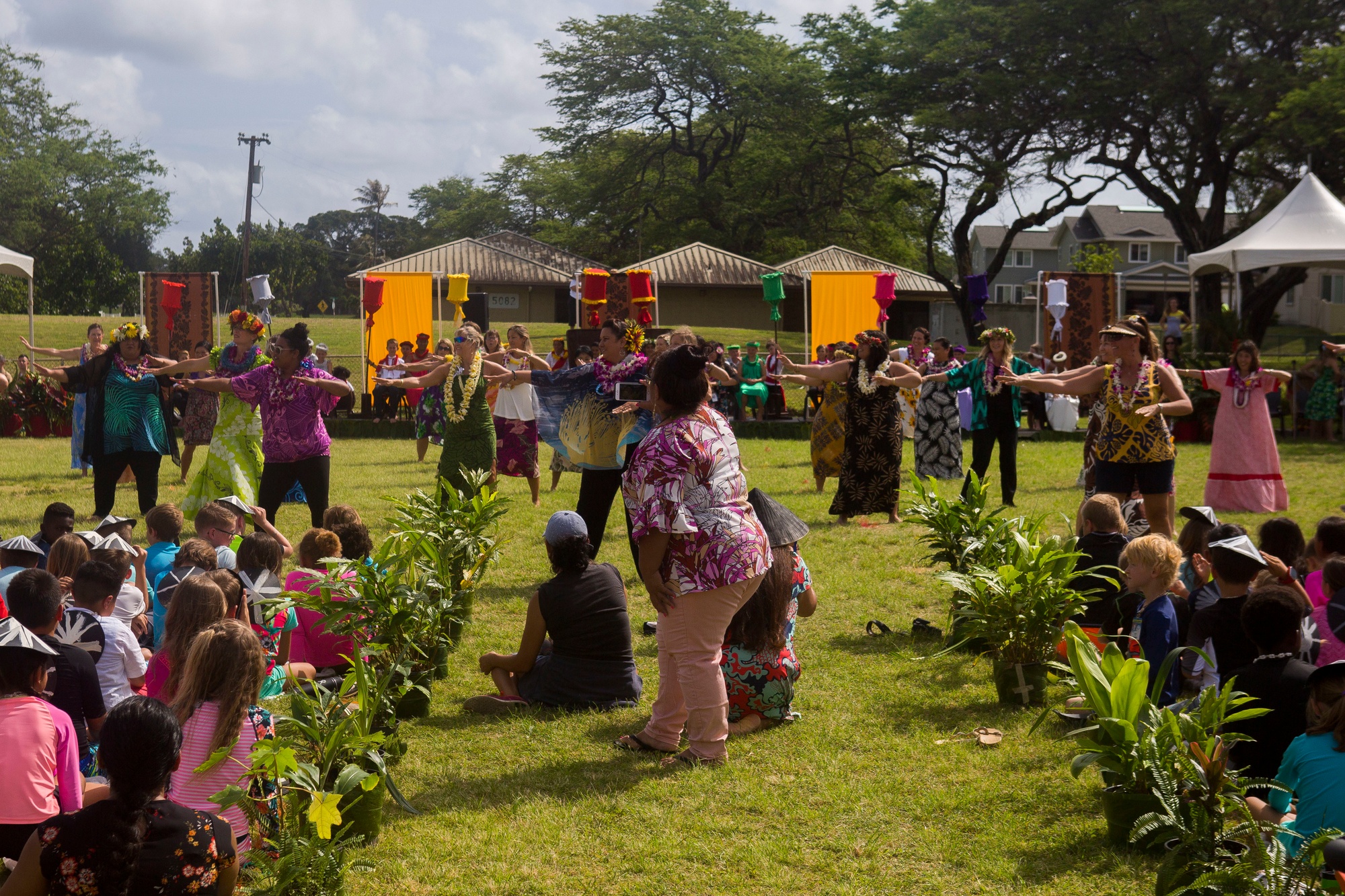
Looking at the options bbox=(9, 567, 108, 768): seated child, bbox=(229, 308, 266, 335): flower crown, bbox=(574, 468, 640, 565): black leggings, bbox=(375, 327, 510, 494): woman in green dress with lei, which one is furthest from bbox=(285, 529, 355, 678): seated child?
bbox=(375, 327, 510, 494): woman in green dress with lei

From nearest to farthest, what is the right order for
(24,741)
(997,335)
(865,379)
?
(24,741) < (865,379) < (997,335)

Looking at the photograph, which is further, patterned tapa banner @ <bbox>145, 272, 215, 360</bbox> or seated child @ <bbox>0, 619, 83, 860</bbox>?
patterned tapa banner @ <bbox>145, 272, 215, 360</bbox>

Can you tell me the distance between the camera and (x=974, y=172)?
36.2 m

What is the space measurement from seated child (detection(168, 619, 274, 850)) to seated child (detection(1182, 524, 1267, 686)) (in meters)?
3.41

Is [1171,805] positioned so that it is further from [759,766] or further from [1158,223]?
[1158,223]

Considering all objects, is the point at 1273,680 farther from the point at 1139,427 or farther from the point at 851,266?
the point at 851,266

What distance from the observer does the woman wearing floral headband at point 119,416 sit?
400 inches

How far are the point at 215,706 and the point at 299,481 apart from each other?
215 inches

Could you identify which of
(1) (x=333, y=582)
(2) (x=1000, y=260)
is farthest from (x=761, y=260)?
(1) (x=333, y=582)

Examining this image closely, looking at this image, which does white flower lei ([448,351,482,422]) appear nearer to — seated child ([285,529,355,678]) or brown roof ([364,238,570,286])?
seated child ([285,529,355,678])

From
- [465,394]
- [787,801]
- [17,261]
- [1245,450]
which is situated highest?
[17,261]

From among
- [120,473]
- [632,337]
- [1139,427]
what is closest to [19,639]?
[632,337]

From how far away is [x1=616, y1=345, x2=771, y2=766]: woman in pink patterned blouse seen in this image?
4.80 metres

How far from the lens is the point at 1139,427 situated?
8164 millimetres
